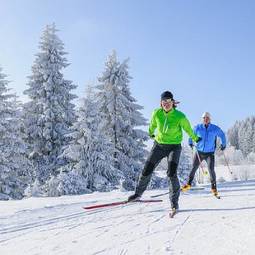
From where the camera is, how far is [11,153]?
1020 inches

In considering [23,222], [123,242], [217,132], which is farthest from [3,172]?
[123,242]

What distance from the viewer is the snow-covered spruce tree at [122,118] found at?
28.2m

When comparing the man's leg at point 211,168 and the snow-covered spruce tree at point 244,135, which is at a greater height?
the snow-covered spruce tree at point 244,135

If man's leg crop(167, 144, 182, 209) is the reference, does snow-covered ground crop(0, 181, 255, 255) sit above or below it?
below

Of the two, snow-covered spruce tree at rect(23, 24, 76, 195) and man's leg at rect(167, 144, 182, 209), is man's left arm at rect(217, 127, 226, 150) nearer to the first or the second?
man's leg at rect(167, 144, 182, 209)

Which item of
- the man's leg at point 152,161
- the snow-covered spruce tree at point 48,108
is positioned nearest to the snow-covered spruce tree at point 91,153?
the snow-covered spruce tree at point 48,108

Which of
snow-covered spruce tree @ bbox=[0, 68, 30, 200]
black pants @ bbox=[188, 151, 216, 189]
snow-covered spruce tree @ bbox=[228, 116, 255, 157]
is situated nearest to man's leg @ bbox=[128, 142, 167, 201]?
black pants @ bbox=[188, 151, 216, 189]

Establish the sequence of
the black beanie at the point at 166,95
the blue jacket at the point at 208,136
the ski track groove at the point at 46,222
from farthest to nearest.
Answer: the blue jacket at the point at 208,136 → the black beanie at the point at 166,95 → the ski track groove at the point at 46,222

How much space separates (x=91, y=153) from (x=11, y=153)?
205 inches

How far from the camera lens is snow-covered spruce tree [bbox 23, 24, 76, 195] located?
2805cm

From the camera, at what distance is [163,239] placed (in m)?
5.62

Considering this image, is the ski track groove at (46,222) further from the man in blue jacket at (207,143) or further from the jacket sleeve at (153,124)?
the man in blue jacket at (207,143)

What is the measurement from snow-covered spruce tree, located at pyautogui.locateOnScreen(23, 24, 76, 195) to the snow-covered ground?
18.9 metres

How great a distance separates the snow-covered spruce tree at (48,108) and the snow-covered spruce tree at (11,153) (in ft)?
4.02
